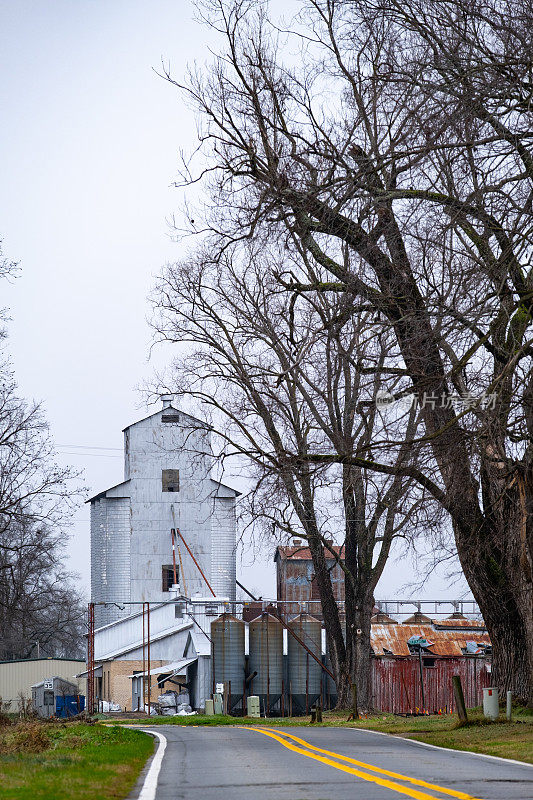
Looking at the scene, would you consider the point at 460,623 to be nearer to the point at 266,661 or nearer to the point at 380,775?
the point at 266,661

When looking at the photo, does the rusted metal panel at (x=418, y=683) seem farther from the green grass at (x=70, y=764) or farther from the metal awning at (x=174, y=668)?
the green grass at (x=70, y=764)

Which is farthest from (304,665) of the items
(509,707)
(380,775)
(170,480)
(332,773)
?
(380,775)

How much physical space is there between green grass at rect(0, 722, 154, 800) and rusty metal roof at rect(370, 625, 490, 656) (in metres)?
27.1

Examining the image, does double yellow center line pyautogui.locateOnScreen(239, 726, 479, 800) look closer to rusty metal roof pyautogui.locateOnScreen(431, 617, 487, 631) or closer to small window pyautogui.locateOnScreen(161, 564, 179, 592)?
rusty metal roof pyautogui.locateOnScreen(431, 617, 487, 631)

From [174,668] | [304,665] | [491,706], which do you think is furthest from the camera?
[174,668]

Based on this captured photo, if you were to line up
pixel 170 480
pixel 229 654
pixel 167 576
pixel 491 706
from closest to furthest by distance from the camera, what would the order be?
pixel 491 706
pixel 229 654
pixel 167 576
pixel 170 480

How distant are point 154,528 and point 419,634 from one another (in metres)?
18.2

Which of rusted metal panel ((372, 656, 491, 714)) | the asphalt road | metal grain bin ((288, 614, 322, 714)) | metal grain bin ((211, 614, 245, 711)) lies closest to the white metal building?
metal grain bin ((211, 614, 245, 711))

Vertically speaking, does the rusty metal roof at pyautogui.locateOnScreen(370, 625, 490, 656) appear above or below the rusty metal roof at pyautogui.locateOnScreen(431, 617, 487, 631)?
below

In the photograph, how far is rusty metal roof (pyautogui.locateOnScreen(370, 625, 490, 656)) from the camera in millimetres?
44688

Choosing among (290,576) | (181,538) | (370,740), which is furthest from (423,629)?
(370,740)

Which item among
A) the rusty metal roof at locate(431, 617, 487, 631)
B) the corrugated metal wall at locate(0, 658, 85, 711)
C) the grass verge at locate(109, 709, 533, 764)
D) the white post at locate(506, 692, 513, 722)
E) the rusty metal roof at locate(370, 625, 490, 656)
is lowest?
the corrugated metal wall at locate(0, 658, 85, 711)

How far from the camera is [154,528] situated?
5809 centimetres

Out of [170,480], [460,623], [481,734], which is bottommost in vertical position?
[481,734]
